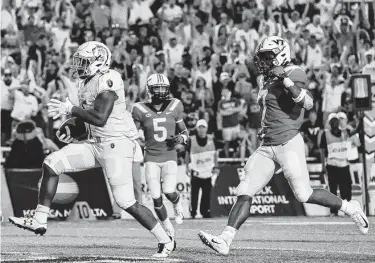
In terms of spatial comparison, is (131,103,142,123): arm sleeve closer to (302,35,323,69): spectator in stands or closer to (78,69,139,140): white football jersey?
(78,69,139,140): white football jersey

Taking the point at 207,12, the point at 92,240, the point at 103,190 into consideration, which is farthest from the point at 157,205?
the point at 207,12

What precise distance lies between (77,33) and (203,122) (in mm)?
4913

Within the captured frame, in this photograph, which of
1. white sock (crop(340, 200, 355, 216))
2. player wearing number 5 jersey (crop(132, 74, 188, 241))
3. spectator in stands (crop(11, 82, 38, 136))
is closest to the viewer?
white sock (crop(340, 200, 355, 216))

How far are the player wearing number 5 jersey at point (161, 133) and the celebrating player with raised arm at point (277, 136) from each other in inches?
153

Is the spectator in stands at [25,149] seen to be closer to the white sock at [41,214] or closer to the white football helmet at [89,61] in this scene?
the white football helmet at [89,61]

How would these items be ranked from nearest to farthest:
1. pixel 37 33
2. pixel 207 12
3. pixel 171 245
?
pixel 171 245 < pixel 37 33 < pixel 207 12

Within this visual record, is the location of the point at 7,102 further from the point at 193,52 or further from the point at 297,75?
the point at 297,75

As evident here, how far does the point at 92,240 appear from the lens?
1362 centimetres

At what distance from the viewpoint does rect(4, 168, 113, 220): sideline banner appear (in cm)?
2022

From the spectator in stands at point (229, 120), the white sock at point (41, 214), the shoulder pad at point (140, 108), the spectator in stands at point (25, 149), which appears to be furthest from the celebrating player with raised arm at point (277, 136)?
the spectator in stands at point (229, 120)

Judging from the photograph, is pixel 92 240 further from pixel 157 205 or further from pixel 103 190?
pixel 103 190

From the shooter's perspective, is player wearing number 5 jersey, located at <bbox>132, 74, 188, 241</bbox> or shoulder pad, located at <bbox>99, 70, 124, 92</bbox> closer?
shoulder pad, located at <bbox>99, 70, 124, 92</bbox>

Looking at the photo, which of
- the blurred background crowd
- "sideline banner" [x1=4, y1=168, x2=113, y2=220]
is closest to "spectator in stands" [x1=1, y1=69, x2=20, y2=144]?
the blurred background crowd

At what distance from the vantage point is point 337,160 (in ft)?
67.3
